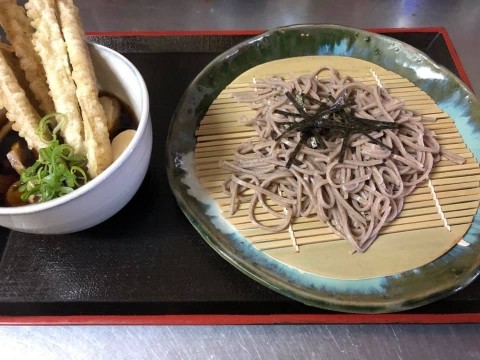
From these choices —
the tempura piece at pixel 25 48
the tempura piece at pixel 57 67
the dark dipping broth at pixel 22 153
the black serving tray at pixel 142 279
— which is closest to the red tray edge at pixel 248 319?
the black serving tray at pixel 142 279

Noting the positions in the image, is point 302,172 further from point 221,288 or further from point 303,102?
point 221,288

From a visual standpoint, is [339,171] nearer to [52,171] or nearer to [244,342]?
[244,342]

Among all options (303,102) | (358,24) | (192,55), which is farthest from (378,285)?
(358,24)

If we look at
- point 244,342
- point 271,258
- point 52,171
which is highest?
point 52,171

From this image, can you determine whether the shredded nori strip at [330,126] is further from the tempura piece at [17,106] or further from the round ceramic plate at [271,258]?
the tempura piece at [17,106]

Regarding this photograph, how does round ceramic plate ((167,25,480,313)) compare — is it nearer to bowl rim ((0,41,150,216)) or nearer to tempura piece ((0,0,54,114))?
bowl rim ((0,41,150,216))

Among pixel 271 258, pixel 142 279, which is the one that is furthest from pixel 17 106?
pixel 271 258
